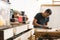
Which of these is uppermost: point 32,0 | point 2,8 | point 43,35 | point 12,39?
point 32,0

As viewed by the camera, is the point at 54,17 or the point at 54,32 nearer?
the point at 54,32

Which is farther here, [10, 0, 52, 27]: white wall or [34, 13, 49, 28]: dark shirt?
[10, 0, 52, 27]: white wall

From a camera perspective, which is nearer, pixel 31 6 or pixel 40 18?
pixel 40 18

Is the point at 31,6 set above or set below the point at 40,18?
above

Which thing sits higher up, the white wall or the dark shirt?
the white wall

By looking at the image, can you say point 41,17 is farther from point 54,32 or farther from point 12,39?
point 12,39

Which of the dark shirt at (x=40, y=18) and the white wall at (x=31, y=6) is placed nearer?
the dark shirt at (x=40, y=18)

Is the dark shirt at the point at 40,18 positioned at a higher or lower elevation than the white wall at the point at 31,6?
lower

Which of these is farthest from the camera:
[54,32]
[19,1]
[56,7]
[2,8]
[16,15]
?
[56,7]

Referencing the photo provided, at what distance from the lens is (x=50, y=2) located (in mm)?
4574

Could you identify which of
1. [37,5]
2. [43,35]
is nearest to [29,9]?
[37,5]

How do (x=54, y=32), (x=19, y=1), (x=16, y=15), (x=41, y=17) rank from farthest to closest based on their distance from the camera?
(x=19, y=1) < (x=41, y=17) < (x=54, y=32) < (x=16, y=15)

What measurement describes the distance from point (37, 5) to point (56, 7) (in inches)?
22.8

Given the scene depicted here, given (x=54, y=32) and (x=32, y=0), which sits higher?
(x=32, y=0)
